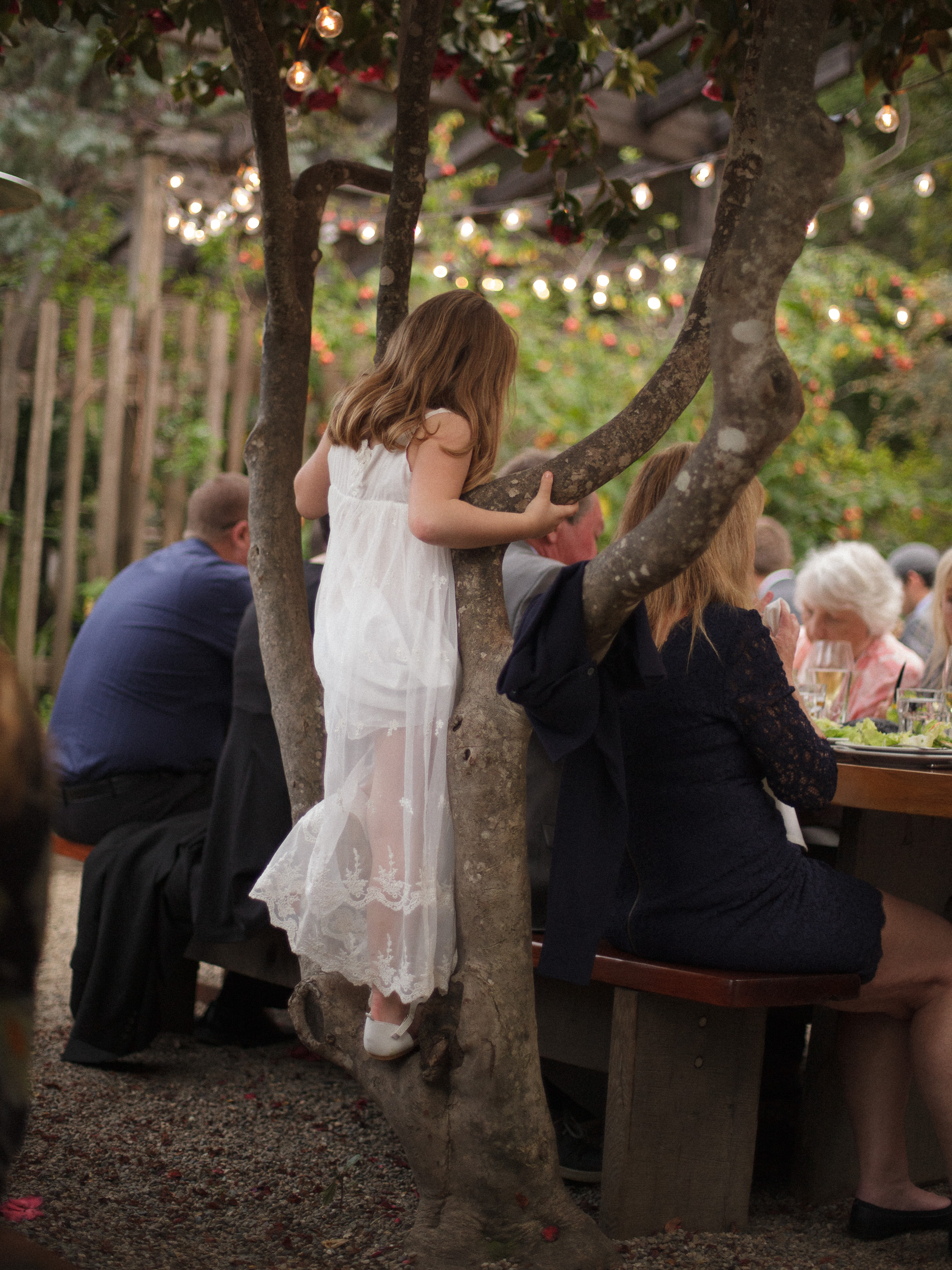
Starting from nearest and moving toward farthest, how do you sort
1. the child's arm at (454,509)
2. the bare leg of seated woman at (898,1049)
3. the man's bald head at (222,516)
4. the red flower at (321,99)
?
1. the child's arm at (454,509)
2. the bare leg of seated woman at (898,1049)
3. the red flower at (321,99)
4. the man's bald head at (222,516)

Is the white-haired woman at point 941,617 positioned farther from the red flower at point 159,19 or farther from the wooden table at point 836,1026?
the red flower at point 159,19

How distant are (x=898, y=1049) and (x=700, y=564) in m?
1.09

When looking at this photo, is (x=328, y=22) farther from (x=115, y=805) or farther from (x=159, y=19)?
(x=115, y=805)

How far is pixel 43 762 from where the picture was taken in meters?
1.16

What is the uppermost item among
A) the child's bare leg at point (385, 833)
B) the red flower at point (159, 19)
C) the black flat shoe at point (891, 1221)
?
the red flower at point (159, 19)

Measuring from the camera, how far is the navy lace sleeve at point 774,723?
2.23m

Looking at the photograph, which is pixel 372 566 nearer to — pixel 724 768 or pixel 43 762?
pixel 724 768

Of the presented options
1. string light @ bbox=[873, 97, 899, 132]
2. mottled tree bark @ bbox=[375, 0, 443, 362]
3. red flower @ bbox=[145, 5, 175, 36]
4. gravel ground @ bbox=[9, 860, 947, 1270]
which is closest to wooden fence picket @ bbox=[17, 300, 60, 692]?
gravel ground @ bbox=[9, 860, 947, 1270]

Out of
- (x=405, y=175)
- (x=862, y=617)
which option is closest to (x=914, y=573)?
(x=862, y=617)

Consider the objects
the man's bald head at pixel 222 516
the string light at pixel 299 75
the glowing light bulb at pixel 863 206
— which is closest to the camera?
the string light at pixel 299 75

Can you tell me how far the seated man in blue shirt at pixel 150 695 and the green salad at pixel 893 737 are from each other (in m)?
1.83

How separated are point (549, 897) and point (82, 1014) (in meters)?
1.67

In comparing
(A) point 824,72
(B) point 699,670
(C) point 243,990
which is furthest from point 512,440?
(B) point 699,670

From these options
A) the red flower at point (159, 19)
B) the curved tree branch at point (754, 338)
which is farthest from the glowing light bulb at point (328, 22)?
the curved tree branch at point (754, 338)
